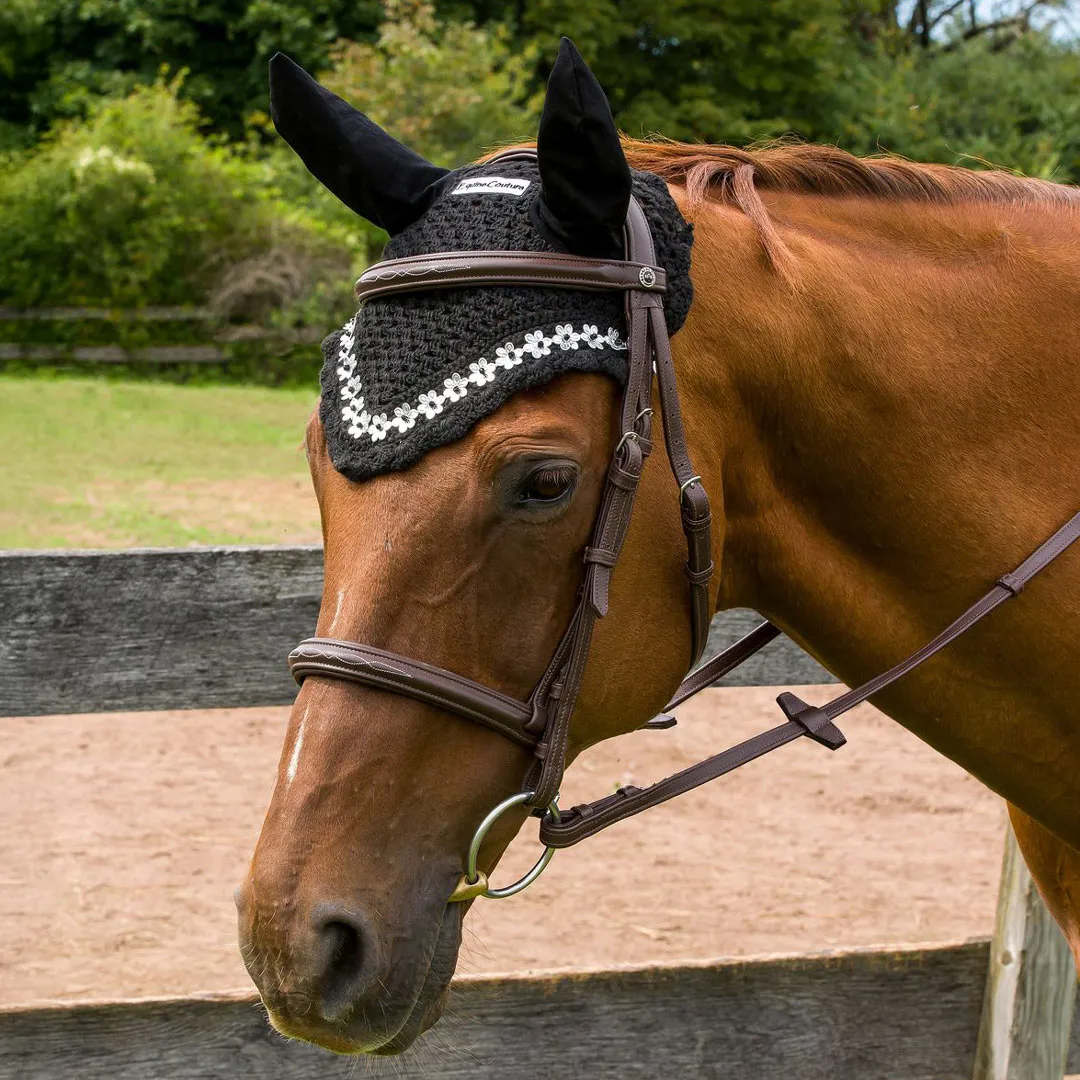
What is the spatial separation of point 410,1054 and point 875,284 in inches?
77.0

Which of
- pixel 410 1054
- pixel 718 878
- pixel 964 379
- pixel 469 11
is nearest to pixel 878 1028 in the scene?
pixel 410 1054

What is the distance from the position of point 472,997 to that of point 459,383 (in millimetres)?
1687

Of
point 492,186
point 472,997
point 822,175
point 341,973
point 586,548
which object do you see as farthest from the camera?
point 472,997

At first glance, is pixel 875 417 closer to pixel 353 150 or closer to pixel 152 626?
pixel 353 150

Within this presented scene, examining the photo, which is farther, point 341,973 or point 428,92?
point 428,92

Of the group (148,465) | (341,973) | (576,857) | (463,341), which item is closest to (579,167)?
(463,341)

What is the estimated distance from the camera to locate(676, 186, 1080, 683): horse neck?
191 cm

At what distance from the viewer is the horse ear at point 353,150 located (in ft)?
6.18

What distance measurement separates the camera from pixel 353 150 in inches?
74.7

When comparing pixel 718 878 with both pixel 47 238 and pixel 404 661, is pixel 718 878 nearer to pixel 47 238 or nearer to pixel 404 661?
pixel 404 661

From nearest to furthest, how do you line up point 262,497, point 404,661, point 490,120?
point 404,661, point 262,497, point 490,120

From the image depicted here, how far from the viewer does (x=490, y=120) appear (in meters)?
21.5

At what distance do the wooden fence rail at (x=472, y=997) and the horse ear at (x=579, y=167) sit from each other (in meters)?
1.46

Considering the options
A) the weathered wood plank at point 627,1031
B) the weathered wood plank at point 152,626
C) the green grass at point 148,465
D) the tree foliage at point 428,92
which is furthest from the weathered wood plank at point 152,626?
the tree foliage at point 428,92
